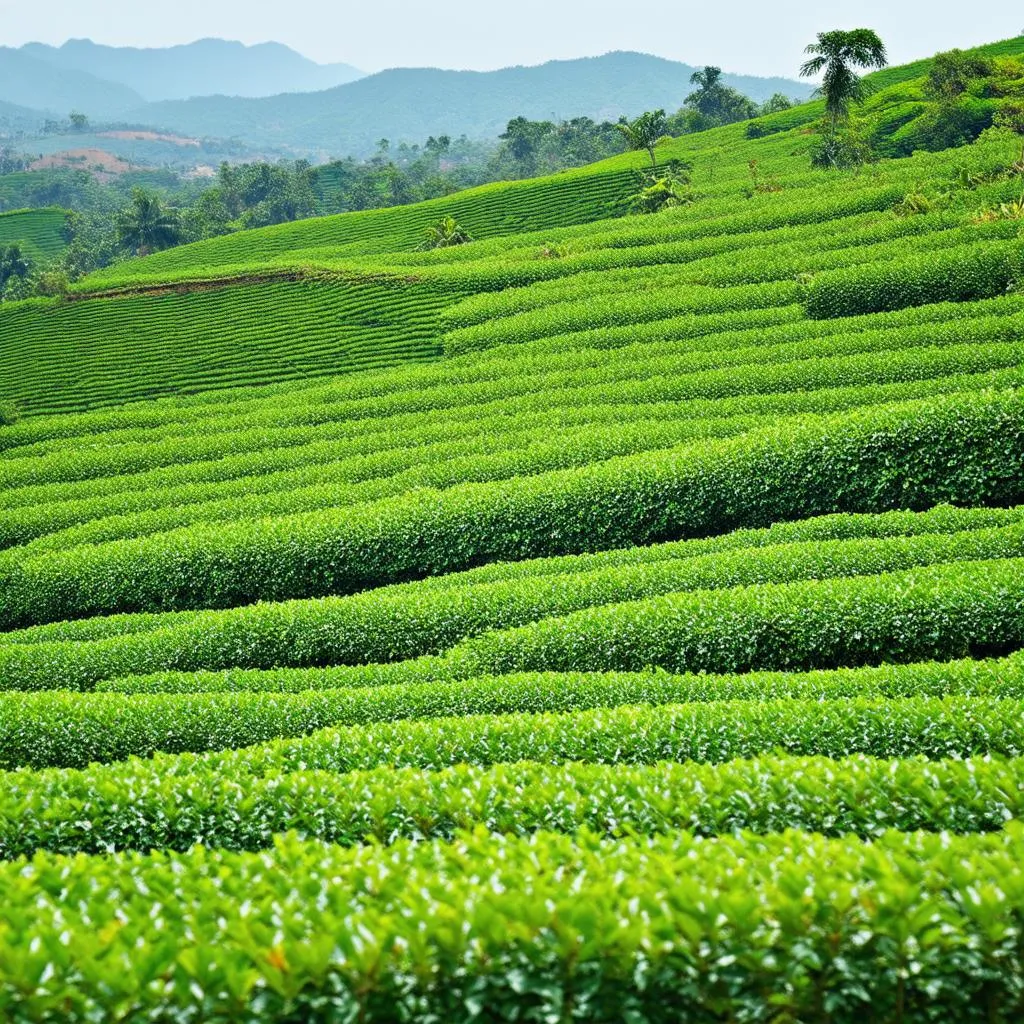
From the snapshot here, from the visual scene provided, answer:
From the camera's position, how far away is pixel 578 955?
489 centimetres

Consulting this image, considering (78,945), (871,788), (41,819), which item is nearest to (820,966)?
(871,788)

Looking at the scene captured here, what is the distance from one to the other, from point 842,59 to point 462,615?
5212 centimetres

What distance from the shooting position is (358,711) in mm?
14508

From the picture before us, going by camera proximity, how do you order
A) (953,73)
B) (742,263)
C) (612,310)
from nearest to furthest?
1. (612,310)
2. (742,263)
3. (953,73)

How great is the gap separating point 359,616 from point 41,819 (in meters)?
10.1

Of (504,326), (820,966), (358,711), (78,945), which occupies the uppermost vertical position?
(504,326)

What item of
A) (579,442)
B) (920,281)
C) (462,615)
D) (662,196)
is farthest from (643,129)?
(462,615)

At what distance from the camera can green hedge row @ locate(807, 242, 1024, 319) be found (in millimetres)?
32344

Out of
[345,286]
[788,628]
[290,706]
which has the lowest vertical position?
[290,706]

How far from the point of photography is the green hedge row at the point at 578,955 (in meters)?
4.78

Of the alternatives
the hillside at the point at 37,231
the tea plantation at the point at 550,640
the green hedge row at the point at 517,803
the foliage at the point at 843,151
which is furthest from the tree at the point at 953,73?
the hillside at the point at 37,231

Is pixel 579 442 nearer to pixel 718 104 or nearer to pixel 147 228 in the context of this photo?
pixel 147 228

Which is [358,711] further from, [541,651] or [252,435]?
[252,435]

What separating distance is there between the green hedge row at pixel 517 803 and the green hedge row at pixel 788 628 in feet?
20.8
